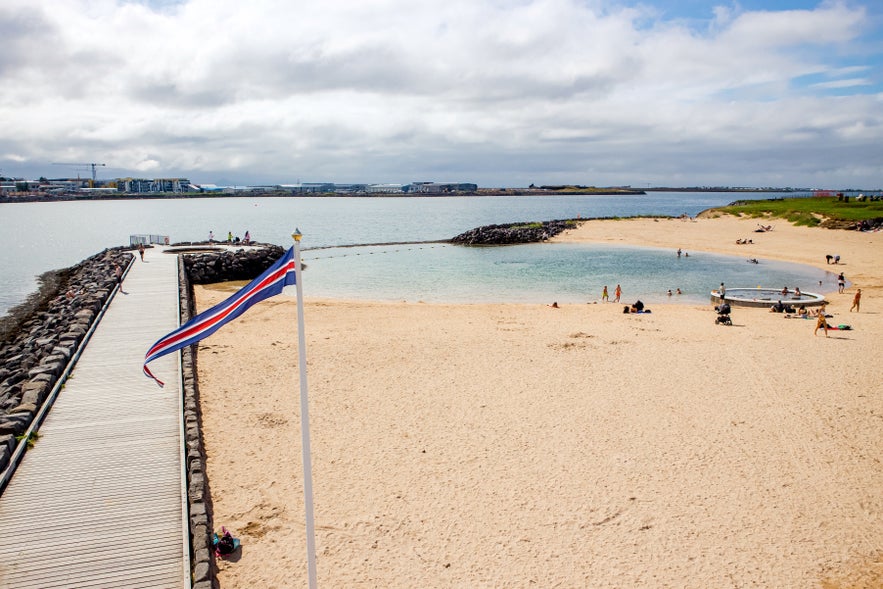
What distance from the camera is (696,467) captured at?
1184 centimetres

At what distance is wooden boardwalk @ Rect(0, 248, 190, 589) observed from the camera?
8078mm

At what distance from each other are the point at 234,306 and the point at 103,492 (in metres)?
5.32

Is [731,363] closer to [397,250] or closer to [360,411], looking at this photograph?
[360,411]

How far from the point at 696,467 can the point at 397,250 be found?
51931 millimetres

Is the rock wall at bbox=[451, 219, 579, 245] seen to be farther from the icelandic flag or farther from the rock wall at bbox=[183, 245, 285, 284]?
the icelandic flag

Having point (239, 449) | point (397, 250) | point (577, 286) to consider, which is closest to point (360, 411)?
point (239, 449)

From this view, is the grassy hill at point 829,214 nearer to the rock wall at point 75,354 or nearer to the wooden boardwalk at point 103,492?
the rock wall at point 75,354

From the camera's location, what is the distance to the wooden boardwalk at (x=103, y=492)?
8078 mm

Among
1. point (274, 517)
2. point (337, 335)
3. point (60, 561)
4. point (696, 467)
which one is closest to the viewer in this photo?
point (60, 561)

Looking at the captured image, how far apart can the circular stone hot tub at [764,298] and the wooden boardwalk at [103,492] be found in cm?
2637

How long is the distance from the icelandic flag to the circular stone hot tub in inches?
1084

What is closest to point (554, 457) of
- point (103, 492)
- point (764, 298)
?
point (103, 492)

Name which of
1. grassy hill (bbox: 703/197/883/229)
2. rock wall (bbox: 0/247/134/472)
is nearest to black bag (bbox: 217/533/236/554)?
rock wall (bbox: 0/247/134/472)

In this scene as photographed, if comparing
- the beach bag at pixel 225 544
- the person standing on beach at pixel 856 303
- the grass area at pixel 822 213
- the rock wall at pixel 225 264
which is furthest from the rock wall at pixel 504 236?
the beach bag at pixel 225 544
